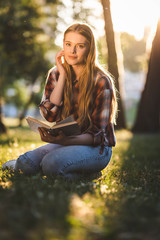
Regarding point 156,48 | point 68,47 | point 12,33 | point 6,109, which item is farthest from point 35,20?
point 6,109

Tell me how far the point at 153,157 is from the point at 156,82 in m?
8.14

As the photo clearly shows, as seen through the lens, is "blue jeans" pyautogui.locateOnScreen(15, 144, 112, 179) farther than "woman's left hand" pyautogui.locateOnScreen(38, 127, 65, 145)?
Yes

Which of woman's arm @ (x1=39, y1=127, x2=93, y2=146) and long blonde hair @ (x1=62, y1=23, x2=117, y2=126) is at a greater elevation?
long blonde hair @ (x1=62, y1=23, x2=117, y2=126)

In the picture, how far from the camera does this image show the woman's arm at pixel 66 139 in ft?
11.1

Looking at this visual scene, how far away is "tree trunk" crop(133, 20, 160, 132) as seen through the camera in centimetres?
1421

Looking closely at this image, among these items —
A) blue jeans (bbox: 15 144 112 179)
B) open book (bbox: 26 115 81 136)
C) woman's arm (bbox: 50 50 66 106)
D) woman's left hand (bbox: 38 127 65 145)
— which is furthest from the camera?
woman's arm (bbox: 50 50 66 106)

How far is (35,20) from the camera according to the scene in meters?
14.6

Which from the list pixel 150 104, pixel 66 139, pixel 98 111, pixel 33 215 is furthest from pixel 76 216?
pixel 150 104

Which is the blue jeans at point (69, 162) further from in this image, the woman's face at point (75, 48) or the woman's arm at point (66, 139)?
the woman's face at point (75, 48)

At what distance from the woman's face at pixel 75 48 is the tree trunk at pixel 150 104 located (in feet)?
33.5

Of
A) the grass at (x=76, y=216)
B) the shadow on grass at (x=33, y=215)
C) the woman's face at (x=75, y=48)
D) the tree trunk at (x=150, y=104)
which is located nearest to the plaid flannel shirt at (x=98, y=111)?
the woman's face at (x=75, y=48)

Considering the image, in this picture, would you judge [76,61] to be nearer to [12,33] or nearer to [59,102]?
[59,102]

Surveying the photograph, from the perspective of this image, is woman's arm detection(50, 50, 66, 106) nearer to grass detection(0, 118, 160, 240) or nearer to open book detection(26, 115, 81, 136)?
open book detection(26, 115, 81, 136)

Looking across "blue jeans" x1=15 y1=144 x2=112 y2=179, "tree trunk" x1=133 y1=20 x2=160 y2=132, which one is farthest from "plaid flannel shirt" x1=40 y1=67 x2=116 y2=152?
"tree trunk" x1=133 y1=20 x2=160 y2=132
